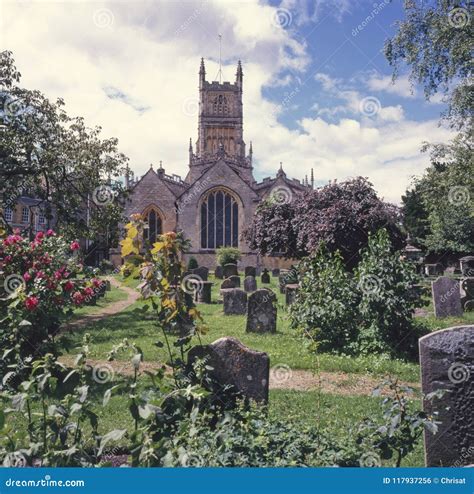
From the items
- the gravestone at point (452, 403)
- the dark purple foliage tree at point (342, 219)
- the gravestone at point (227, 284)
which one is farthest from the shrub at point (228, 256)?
the gravestone at point (452, 403)

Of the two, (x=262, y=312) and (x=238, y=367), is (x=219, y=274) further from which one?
(x=238, y=367)

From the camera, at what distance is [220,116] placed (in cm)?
6166

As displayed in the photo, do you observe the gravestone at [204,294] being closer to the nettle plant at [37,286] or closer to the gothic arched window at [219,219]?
the nettle plant at [37,286]

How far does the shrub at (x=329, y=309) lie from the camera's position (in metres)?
9.54

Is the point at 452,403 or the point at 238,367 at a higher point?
the point at 238,367

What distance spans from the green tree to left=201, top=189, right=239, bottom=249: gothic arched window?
955 inches

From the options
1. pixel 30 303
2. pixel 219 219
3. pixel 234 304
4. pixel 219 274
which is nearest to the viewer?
pixel 30 303

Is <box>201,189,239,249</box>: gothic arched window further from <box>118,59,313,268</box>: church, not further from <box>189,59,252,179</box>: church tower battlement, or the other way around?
<box>189,59,252,179</box>: church tower battlement

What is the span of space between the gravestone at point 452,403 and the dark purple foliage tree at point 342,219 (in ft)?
35.6

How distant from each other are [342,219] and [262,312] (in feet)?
21.8

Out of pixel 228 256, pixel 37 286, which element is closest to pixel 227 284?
pixel 37 286

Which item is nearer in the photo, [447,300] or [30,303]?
[30,303]

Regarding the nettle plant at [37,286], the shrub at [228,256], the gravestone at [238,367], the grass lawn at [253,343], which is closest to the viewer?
the gravestone at [238,367]

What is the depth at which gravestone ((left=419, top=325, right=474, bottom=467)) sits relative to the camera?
4.35 meters
